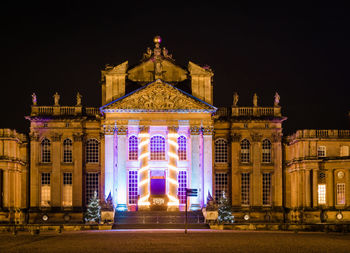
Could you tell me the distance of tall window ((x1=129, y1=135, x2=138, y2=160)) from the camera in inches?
2584

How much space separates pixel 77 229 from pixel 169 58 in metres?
23.7

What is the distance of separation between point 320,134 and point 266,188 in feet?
22.9

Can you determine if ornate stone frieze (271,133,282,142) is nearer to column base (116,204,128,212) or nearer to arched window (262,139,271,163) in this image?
arched window (262,139,271,163)

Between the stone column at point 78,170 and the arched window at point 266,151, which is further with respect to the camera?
the arched window at point 266,151

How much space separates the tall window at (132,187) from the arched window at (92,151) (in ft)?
15.8

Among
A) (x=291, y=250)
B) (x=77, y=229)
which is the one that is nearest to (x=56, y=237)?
(x=77, y=229)

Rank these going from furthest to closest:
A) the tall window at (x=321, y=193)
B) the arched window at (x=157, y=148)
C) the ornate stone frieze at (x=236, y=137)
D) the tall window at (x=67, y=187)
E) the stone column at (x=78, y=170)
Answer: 1. the ornate stone frieze at (x=236, y=137)
2. the tall window at (x=321, y=193)
3. the tall window at (x=67, y=187)
4. the stone column at (x=78, y=170)
5. the arched window at (x=157, y=148)

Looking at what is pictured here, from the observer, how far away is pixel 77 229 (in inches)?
1969

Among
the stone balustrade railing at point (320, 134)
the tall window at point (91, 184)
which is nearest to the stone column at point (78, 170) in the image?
the tall window at point (91, 184)

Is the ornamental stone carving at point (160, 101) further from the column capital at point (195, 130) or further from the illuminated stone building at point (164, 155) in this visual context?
the column capital at point (195, 130)

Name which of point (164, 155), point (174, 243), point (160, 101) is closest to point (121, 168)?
point (164, 155)

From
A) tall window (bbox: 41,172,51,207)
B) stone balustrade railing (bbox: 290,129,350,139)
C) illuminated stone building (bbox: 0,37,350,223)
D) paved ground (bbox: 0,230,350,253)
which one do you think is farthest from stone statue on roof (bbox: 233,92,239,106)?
paved ground (bbox: 0,230,350,253)

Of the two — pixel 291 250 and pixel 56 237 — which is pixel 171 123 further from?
pixel 291 250

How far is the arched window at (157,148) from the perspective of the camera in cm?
6556
